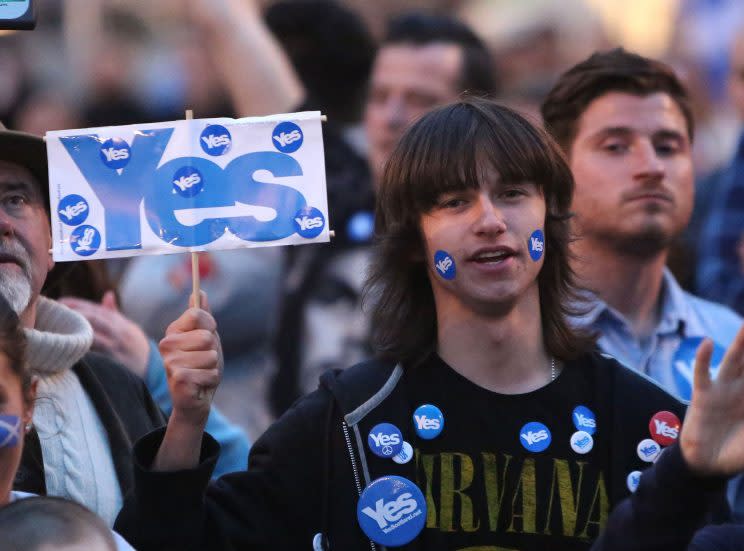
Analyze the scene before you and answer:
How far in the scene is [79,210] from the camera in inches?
149

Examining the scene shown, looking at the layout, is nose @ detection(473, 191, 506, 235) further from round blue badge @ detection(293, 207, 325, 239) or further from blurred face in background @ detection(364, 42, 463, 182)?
blurred face in background @ detection(364, 42, 463, 182)

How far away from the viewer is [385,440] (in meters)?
3.61

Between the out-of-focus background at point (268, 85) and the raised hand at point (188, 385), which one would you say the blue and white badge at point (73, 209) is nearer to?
the raised hand at point (188, 385)

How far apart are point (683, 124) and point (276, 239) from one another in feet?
6.65

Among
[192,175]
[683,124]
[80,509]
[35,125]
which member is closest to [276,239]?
[192,175]

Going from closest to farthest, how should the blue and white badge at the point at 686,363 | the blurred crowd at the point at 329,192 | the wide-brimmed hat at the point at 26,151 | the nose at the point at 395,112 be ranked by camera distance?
the wide-brimmed hat at the point at 26,151 < the blue and white badge at the point at 686,363 < the blurred crowd at the point at 329,192 < the nose at the point at 395,112

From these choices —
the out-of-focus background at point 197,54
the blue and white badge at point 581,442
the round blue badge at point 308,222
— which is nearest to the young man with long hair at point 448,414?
the blue and white badge at point 581,442

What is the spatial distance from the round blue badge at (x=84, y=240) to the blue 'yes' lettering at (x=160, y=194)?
3cm

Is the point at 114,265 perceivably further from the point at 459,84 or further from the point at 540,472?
the point at 540,472

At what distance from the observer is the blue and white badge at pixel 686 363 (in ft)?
15.8

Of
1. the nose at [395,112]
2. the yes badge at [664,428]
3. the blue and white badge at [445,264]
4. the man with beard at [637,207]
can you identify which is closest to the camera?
the yes badge at [664,428]

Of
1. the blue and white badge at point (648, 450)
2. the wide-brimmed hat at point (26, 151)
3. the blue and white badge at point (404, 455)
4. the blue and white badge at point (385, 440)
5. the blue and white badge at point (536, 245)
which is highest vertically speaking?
the wide-brimmed hat at point (26, 151)

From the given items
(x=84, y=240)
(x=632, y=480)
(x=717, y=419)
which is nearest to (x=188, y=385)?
(x=84, y=240)

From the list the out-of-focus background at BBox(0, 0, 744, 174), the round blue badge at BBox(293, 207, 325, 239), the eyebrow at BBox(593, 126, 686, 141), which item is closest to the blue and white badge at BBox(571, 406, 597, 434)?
the round blue badge at BBox(293, 207, 325, 239)
